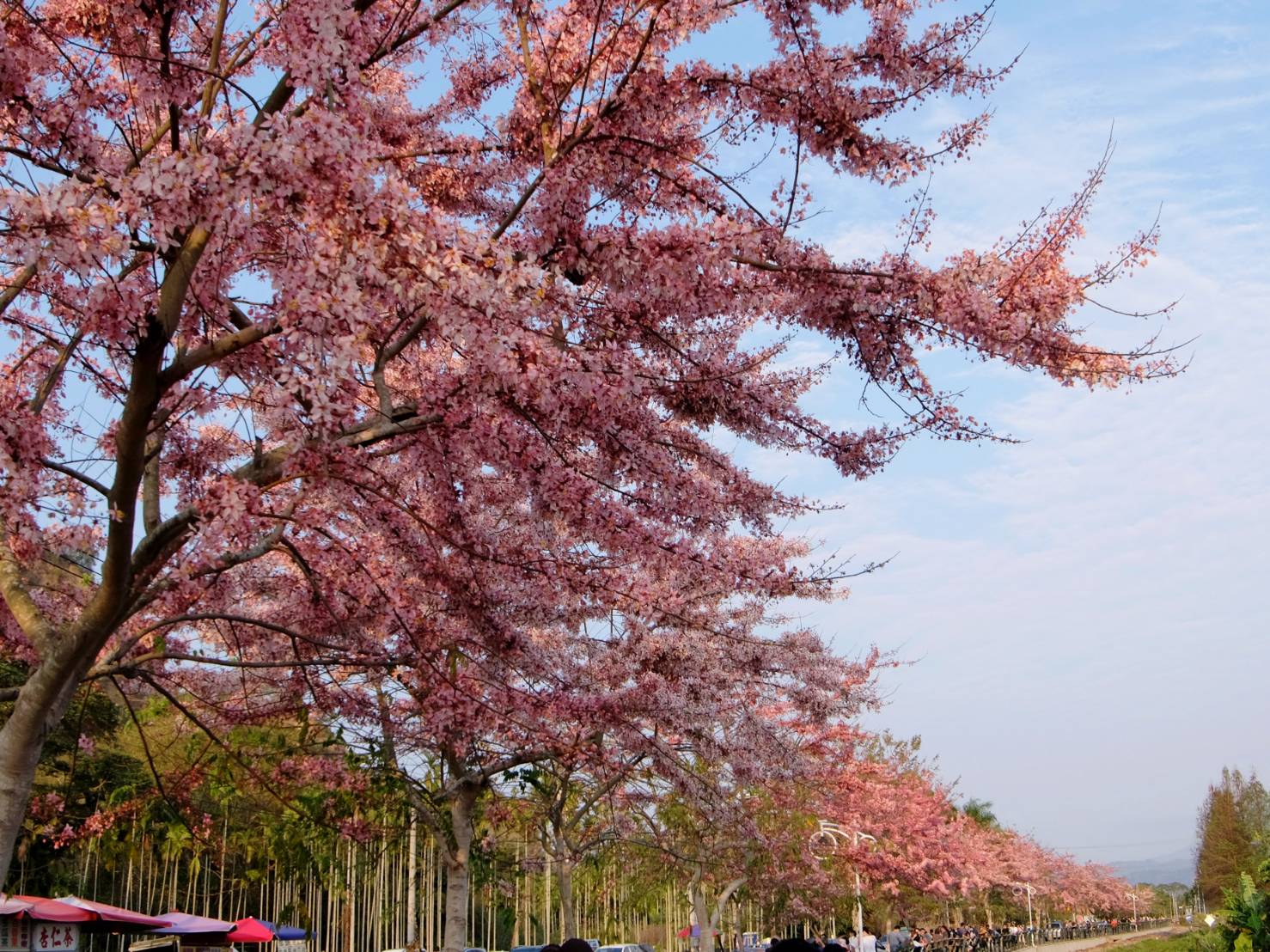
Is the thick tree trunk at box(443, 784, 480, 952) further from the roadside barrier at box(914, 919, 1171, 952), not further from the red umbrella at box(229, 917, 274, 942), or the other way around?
the roadside barrier at box(914, 919, 1171, 952)

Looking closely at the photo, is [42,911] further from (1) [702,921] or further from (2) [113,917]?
(1) [702,921]

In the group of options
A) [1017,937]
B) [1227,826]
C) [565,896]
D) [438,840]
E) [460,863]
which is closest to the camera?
[460,863]

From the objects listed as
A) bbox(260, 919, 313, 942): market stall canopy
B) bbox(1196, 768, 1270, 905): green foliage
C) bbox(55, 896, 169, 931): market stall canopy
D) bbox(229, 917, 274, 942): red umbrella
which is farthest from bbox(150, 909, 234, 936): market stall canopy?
bbox(1196, 768, 1270, 905): green foliage

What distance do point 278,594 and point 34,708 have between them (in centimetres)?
476

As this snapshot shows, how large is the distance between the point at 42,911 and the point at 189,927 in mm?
5004

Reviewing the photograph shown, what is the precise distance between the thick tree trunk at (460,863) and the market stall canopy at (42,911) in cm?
390

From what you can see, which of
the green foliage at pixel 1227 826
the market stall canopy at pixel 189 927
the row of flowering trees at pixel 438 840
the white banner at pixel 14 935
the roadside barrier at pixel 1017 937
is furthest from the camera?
the green foliage at pixel 1227 826

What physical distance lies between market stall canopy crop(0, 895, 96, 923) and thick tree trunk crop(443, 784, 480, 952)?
3.90m

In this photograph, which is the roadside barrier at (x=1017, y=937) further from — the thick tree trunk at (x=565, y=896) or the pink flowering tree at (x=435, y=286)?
the pink flowering tree at (x=435, y=286)

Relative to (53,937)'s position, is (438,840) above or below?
above

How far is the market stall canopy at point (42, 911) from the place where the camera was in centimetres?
1120

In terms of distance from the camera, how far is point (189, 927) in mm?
16125

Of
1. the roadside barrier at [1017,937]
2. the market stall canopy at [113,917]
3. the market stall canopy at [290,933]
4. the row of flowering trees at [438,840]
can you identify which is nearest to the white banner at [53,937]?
the row of flowering trees at [438,840]

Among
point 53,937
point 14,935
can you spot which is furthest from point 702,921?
point 14,935
